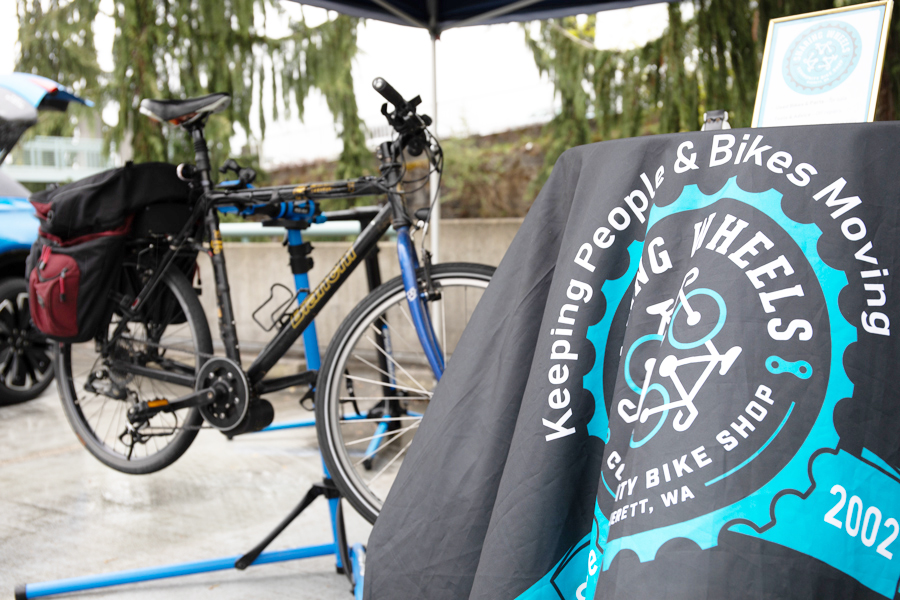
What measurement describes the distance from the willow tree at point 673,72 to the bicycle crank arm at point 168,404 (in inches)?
110

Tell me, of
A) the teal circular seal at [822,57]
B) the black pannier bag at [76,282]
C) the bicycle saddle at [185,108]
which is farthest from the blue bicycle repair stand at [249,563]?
the teal circular seal at [822,57]

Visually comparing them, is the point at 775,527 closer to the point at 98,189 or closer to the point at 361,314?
the point at 361,314

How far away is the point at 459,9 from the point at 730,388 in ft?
8.94

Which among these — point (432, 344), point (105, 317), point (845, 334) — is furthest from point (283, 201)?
point (845, 334)

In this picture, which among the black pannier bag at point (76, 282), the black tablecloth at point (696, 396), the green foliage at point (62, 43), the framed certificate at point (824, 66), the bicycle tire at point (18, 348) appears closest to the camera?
the black tablecloth at point (696, 396)

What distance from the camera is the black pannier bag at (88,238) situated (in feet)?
7.71

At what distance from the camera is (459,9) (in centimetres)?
316

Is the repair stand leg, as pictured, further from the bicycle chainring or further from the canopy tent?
the canopy tent

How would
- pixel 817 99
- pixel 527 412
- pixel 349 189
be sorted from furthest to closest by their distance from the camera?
pixel 349 189, pixel 817 99, pixel 527 412

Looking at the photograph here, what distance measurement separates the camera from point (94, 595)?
74.2 inches

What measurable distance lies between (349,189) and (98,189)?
0.96 metres

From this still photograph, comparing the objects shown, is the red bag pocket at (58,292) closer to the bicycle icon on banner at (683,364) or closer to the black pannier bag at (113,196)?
the black pannier bag at (113,196)

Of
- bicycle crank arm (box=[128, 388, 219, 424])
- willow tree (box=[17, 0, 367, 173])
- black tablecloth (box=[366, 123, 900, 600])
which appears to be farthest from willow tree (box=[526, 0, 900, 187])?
bicycle crank arm (box=[128, 388, 219, 424])

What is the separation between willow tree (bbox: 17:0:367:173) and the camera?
4617mm
